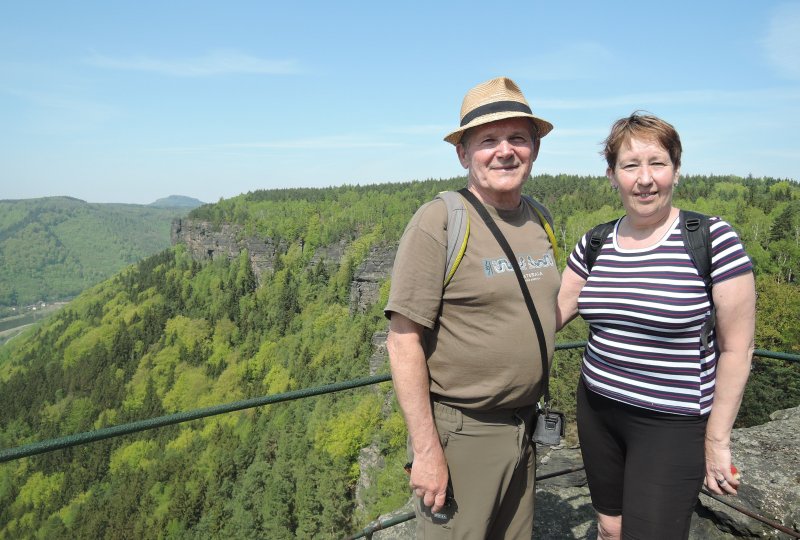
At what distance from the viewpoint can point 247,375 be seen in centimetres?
8025

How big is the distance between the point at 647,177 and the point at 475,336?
42.0 inches

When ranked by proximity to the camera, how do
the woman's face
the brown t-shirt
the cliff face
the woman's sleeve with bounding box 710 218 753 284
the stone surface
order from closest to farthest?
the woman's sleeve with bounding box 710 218 753 284
the brown t-shirt
the woman's face
the stone surface
the cliff face

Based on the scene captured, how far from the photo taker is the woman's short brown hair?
229 centimetres

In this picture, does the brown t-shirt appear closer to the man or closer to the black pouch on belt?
the man

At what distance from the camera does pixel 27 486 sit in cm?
6147

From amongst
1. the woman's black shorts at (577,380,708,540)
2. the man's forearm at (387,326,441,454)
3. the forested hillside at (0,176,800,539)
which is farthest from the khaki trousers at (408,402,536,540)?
the forested hillside at (0,176,800,539)

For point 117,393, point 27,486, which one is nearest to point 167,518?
point 27,486

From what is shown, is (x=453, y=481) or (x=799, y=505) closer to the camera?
(x=453, y=481)

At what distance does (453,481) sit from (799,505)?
294cm

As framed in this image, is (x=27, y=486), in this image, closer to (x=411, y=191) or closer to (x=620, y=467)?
(x=620, y=467)

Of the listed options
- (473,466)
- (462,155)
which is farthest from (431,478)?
(462,155)

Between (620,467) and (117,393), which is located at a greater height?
(620,467)

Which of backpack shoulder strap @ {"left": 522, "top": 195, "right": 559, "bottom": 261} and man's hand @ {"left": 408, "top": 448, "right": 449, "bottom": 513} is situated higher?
backpack shoulder strap @ {"left": 522, "top": 195, "right": 559, "bottom": 261}

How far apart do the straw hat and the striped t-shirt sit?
86cm
